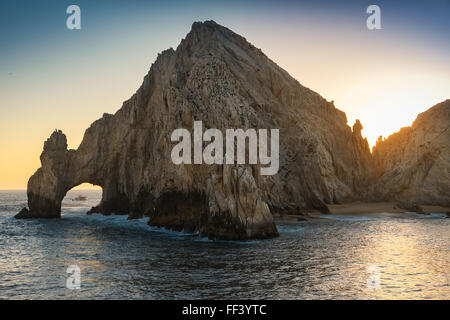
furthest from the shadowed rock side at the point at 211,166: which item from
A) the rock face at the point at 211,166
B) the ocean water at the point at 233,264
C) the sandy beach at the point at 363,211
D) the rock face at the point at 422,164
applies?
the rock face at the point at 422,164

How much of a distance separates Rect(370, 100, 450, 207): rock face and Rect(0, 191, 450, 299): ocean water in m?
31.8

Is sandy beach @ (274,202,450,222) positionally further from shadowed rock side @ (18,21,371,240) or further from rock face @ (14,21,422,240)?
shadowed rock side @ (18,21,371,240)

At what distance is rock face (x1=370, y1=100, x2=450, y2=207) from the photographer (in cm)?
8338

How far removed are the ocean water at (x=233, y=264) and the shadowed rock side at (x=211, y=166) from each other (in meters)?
5.11

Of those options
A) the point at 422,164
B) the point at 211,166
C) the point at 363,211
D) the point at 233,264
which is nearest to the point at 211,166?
the point at 211,166

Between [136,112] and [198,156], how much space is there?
31456mm

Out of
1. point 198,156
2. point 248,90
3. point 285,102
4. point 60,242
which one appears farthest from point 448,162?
point 60,242

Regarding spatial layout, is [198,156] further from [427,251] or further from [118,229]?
[427,251]

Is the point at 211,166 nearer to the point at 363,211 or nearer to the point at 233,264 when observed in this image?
the point at 233,264

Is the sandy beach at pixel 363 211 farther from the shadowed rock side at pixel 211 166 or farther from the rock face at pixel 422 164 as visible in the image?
the rock face at pixel 422 164

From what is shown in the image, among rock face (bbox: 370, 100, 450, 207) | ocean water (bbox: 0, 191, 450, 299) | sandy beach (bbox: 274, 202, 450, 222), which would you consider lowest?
ocean water (bbox: 0, 191, 450, 299)

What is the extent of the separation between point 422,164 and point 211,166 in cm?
5982

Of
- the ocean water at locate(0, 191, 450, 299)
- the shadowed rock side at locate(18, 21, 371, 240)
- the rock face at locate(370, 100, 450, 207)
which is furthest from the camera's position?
the rock face at locate(370, 100, 450, 207)

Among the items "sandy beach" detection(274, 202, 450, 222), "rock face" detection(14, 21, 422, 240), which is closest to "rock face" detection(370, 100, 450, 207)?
"sandy beach" detection(274, 202, 450, 222)
